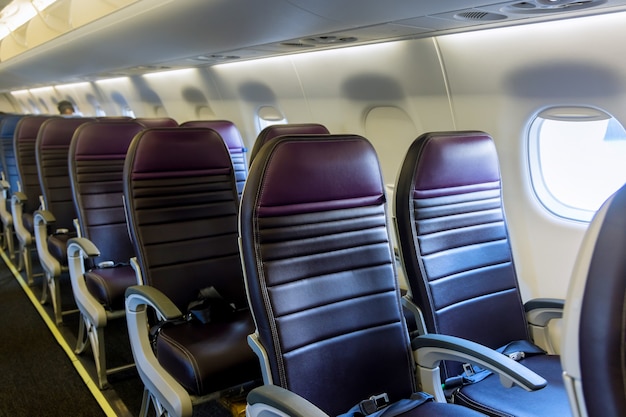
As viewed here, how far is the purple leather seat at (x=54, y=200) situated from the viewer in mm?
4195

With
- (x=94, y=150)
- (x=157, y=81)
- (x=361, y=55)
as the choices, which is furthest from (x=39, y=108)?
(x=361, y=55)

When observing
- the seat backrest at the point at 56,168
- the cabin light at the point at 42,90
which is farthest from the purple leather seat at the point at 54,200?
the cabin light at the point at 42,90

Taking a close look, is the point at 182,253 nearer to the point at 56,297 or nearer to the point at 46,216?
the point at 46,216

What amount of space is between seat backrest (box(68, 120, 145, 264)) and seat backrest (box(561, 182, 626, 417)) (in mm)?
3258

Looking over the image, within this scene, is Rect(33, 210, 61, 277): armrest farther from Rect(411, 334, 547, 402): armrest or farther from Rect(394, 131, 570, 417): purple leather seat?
Rect(411, 334, 547, 402): armrest

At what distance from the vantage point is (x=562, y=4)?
2145 mm

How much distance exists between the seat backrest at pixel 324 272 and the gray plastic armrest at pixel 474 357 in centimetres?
7

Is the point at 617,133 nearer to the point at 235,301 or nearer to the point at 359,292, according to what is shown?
the point at 359,292

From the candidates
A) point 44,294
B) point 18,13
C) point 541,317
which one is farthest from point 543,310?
point 18,13

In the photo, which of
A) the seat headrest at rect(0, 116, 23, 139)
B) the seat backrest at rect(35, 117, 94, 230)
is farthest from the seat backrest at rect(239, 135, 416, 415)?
the seat headrest at rect(0, 116, 23, 139)

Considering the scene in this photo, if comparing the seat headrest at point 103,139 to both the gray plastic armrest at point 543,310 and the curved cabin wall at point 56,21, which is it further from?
the gray plastic armrest at point 543,310

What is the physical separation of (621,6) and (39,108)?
50.8 ft

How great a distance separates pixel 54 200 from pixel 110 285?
5.02 feet

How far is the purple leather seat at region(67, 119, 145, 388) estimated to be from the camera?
10.9ft
